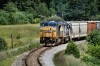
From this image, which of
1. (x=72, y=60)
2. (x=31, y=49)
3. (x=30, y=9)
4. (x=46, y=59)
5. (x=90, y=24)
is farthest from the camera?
(x=30, y=9)

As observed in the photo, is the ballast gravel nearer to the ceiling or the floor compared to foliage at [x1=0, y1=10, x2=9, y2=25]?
nearer to the ceiling

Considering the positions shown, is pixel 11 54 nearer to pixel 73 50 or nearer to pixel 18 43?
pixel 73 50

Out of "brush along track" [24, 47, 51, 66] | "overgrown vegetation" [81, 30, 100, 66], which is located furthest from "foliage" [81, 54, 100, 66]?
"brush along track" [24, 47, 51, 66]

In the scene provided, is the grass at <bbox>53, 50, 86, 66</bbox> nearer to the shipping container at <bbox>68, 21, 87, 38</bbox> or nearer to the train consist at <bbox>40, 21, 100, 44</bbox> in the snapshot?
the train consist at <bbox>40, 21, 100, 44</bbox>

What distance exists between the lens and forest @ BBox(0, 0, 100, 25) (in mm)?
80900

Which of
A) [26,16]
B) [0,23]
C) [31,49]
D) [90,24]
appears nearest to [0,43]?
[31,49]

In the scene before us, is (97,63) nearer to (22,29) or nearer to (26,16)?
(22,29)

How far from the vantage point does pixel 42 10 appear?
319 ft

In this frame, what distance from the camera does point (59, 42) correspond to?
164ft

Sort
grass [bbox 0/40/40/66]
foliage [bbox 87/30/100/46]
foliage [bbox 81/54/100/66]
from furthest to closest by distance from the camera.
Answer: foliage [bbox 87/30/100/46] → foliage [bbox 81/54/100/66] → grass [bbox 0/40/40/66]

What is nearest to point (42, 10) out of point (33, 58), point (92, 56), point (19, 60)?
point (92, 56)

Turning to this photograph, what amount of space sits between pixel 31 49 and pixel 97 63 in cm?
952

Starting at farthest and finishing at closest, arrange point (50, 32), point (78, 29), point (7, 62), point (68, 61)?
point (78, 29) → point (50, 32) → point (7, 62) → point (68, 61)

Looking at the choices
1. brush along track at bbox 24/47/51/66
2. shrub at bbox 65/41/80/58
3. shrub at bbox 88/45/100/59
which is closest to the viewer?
brush along track at bbox 24/47/51/66
